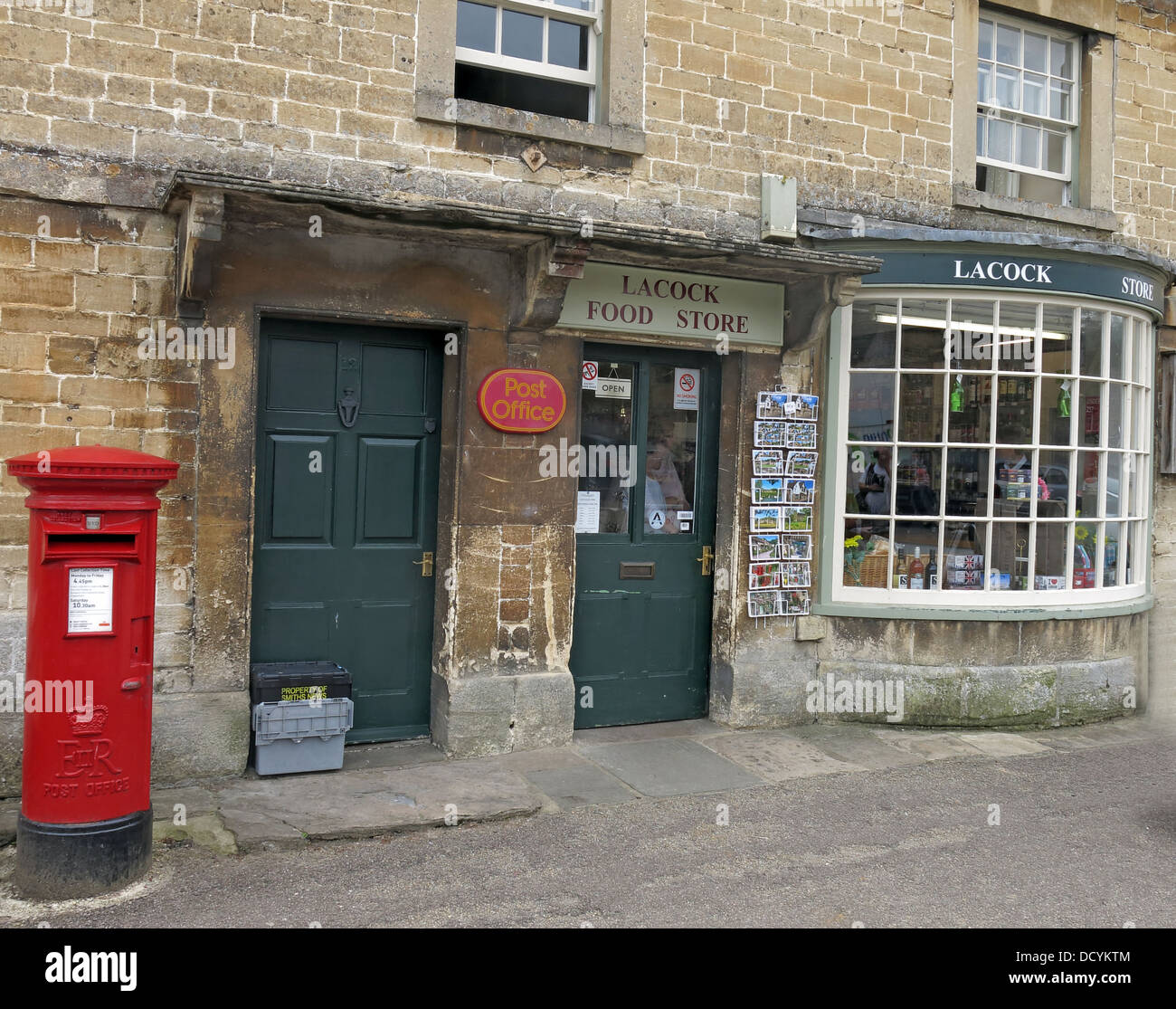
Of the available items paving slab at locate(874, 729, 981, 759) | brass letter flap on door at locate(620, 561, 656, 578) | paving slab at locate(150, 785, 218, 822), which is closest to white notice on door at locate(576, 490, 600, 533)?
brass letter flap on door at locate(620, 561, 656, 578)

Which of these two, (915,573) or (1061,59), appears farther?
(1061,59)

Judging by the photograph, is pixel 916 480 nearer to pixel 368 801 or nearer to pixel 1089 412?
pixel 1089 412

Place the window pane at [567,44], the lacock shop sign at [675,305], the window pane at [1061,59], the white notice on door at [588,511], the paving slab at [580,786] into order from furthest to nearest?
the window pane at [1061,59] < the white notice on door at [588,511] < the window pane at [567,44] < the lacock shop sign at [675,305] < the paving slab at [580,786]

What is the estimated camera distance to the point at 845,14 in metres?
7.81

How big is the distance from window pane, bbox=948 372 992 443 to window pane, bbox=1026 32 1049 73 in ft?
9.28

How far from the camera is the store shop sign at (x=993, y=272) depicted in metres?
7.68

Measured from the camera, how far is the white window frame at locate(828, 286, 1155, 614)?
25.6 feet

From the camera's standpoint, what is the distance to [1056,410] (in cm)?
806

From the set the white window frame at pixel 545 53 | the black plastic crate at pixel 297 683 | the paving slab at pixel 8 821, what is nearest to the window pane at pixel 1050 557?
the white window frame at pixel 545 53

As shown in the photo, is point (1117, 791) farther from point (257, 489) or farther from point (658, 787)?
point (257, 489)

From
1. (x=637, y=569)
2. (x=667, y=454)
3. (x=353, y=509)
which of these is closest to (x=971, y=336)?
(x=667, y=454)

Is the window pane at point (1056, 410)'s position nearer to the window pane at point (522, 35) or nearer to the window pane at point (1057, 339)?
the window pane at point (1057, 339)

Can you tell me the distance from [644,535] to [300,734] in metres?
2.69

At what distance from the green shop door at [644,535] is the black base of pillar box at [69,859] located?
3.36 m
